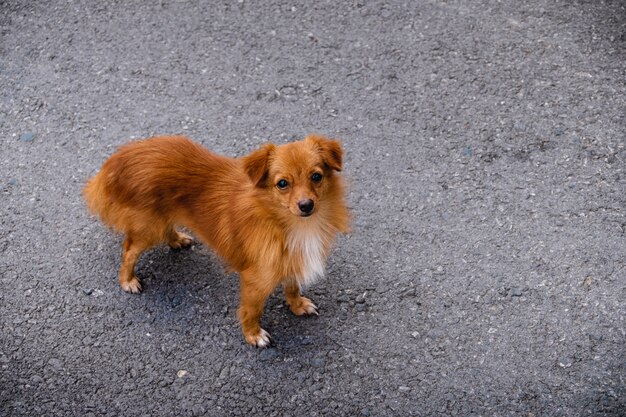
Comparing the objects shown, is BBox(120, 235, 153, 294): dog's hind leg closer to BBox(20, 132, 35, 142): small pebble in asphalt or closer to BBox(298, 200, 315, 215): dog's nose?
BBox(298, 200, 315, 215): dog's nose

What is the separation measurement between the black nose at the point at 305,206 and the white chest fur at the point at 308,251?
26 centimetres

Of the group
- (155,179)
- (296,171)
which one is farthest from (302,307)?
(155,179)

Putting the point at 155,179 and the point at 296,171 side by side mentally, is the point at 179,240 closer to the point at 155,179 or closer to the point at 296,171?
the point at 155,179

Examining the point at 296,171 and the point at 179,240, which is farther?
the point at 179,240

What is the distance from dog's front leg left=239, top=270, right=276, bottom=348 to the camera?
11.9 feet

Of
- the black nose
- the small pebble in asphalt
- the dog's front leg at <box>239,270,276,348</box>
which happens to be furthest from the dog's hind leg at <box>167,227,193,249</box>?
the small pebble in asphalt

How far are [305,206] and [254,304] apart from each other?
684mm

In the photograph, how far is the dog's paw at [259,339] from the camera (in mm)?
3848

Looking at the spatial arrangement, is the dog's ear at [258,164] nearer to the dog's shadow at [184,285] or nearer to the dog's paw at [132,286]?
the dog's shadow at [184,285]

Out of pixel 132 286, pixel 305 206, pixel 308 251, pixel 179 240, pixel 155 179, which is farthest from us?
pixel 179 240

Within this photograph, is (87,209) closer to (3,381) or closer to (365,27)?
(3,381)

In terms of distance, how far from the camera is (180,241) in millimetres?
4324

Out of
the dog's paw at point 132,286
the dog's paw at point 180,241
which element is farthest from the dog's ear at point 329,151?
the dog's paw at point 132,286

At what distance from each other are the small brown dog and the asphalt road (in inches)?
14.4
